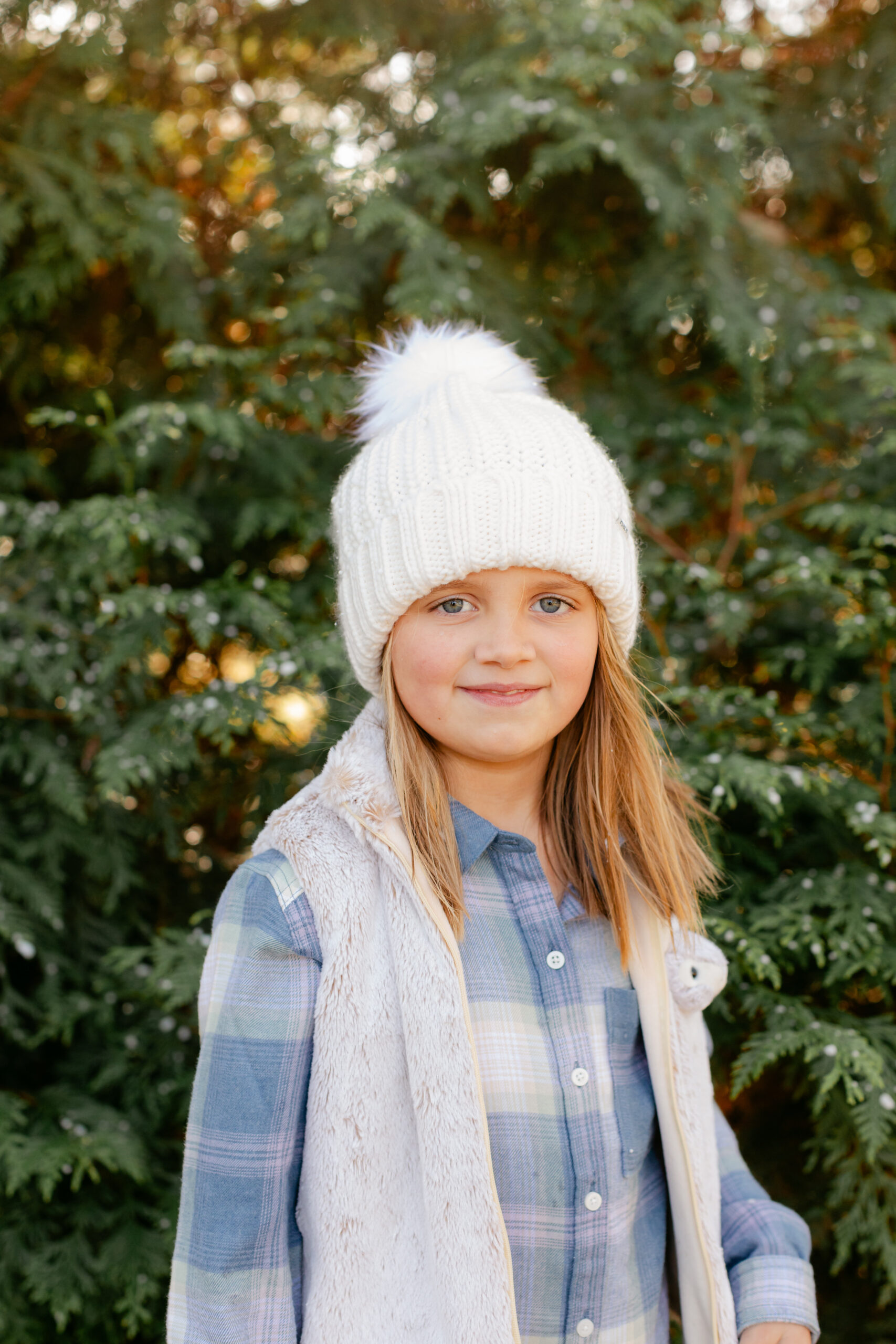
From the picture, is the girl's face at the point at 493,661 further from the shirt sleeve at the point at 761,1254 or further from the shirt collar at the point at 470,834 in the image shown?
the shirt sleeve at the point at 761,1254

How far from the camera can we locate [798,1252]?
1524 millimetres

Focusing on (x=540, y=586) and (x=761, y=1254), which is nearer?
(x=540, y=586)

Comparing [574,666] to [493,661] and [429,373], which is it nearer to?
[493,661]

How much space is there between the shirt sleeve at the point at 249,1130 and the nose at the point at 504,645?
41 centimetres

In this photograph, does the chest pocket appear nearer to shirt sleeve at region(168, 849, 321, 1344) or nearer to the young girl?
the young girl

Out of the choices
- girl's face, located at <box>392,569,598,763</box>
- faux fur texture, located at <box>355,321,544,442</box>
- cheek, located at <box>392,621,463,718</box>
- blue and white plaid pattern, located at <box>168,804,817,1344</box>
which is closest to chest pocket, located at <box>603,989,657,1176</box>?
blue and white plaid pattern, located at <box>168,804,817,1344</box>

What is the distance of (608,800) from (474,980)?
1.19ft

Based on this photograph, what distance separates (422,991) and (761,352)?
205 centimetres

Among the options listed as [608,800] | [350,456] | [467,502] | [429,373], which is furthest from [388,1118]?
[350,456]

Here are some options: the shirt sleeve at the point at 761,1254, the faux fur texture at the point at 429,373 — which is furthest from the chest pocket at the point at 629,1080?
the faux fur texture at the point at 429,373

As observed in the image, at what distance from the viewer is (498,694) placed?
1352 millimetres

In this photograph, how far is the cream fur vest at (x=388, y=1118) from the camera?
122 centimetres

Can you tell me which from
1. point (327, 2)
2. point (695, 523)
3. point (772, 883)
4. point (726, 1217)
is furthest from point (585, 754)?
point (327, 2)

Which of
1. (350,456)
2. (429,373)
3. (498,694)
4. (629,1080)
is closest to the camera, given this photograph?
(498,694)
